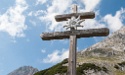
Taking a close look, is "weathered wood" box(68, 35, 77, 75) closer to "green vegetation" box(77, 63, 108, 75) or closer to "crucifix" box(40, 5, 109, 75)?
"crucifix" box(40, 5, 109, 75)

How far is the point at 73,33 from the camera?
1197cm

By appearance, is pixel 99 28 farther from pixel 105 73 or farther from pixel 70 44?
pixel 105 73

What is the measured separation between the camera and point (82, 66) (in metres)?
71.8

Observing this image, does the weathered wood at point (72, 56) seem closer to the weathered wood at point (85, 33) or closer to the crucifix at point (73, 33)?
the crucifix at point (73, 33)

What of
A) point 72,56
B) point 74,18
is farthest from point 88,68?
point 72,56

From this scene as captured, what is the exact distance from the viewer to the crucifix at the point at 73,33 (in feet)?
37.7

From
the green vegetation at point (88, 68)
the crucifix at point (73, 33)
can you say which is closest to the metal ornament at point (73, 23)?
the crucifix at point (73, 33)

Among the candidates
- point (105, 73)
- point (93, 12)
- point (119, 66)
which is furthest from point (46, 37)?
point (119, 66)

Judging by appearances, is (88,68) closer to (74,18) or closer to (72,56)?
(74,18)

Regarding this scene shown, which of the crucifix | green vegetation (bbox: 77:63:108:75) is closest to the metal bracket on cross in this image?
the crucifix

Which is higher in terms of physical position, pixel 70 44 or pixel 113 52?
pixel 113 52

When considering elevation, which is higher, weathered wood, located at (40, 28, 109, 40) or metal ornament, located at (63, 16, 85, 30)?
metal ornament, located at (63, 16, 85, 30)

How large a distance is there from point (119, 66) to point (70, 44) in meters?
70.4

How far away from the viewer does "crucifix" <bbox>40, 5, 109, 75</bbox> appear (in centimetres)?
1149
